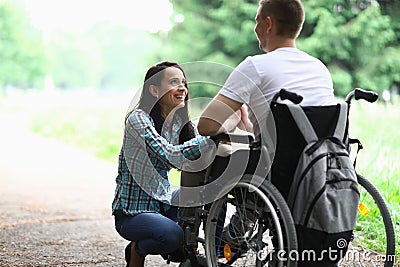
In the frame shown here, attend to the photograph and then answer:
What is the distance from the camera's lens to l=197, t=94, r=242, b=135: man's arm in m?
2.35

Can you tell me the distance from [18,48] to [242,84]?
27.7m

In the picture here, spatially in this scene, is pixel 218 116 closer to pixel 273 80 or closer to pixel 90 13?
pixel 273 80

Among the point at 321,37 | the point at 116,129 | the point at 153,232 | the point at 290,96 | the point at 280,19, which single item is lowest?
the point at 153,232

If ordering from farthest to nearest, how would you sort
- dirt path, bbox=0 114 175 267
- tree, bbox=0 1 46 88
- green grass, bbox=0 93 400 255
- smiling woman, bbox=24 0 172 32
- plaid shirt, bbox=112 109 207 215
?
tree, bbox=0 1 46 88
smiling woman, bbox=24 0 172 32
green grass, bbox=0 93 400 255
dirt path, bbox=0 114 175 267
plaid shirt, bbox=112 109 207 215

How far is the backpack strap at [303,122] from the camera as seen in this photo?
7.30 ft

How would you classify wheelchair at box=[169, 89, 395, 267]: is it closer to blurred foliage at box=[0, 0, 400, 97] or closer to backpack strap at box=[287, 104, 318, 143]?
backpack strap at box=[287, 104, 318, 143]

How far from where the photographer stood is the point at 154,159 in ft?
8.93

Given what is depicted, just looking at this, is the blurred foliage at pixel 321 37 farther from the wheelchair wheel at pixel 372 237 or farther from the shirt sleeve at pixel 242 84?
the shirt sleeve at pixel 242 84

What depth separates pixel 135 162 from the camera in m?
2.72

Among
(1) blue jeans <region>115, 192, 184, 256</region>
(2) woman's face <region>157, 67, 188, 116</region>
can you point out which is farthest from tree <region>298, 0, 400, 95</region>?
(1) blue jeans <region>115, 192, 184, 256</region>

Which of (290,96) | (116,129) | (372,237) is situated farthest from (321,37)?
(290,96)

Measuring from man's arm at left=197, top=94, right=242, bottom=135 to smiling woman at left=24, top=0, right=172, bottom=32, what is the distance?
1337 cm

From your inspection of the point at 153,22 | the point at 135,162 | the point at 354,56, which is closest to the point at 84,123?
the point at 153,22

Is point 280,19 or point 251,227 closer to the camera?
point 280,19
